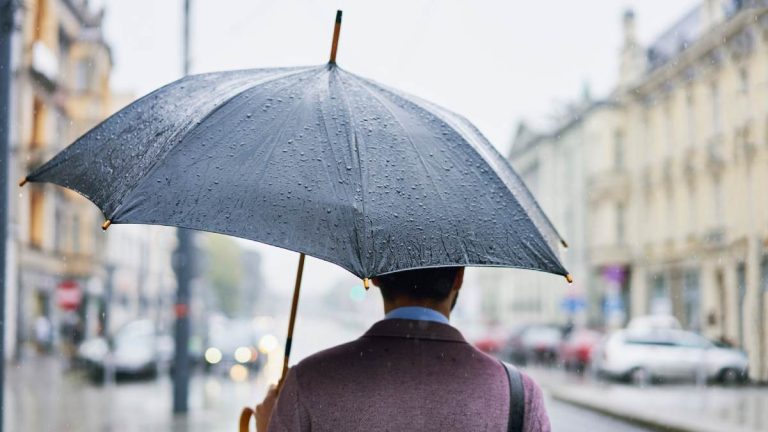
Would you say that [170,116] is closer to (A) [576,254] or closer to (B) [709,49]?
(B) [709,49]

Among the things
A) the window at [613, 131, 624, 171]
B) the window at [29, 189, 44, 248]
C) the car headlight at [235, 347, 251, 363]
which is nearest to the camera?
the car headlight at [235, 347, 251, 363]

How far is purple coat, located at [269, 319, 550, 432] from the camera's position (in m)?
2.46

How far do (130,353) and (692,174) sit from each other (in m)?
21.0

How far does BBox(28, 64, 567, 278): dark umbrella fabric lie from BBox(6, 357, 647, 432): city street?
34.4ft

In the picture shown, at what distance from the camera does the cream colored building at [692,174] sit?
22531 millimetres

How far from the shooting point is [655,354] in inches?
1021

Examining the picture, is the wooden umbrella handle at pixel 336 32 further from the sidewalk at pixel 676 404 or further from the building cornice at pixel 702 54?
the building cornice at pixel 702 54

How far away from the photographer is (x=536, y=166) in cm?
6500

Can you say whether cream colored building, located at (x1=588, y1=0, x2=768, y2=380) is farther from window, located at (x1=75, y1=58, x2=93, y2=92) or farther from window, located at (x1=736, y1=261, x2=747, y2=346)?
window, located at (x1=75, y1=58, x2=93, y2=92)

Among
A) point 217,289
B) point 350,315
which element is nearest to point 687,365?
point 350,315

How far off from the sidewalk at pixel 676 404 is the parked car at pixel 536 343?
328 inches

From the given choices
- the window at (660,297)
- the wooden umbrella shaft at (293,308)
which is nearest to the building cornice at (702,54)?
the window at (660,297)

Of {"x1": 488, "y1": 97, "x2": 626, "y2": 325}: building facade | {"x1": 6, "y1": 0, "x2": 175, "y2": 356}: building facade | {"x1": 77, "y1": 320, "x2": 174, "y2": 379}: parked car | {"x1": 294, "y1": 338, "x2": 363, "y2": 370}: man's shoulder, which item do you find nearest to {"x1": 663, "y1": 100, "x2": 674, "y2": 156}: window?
{"x1": 488, "y1": 97, "x2": 626, "y2": 325}: building facade

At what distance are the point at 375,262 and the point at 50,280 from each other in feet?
126
